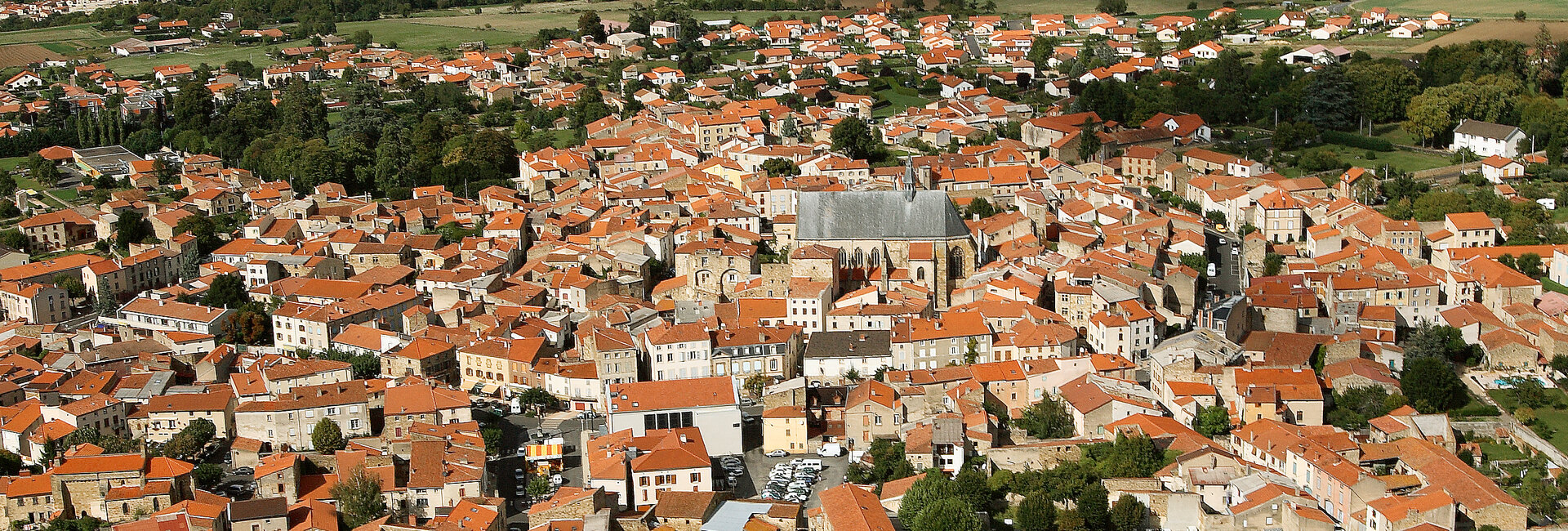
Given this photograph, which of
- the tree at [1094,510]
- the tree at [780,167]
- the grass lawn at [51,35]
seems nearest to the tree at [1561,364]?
the tree at [1094,510]

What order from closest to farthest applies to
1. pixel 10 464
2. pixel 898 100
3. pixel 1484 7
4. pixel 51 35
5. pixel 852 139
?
pixel 10 464
pixel 852 139
pixel 898 100
pixel 1484 7
pixel 51 35

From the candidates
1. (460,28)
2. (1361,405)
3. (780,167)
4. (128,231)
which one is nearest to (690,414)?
(1361,405)

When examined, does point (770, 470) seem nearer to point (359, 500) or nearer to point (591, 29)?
point (359, 500)

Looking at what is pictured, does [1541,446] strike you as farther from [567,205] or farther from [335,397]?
[567,205]

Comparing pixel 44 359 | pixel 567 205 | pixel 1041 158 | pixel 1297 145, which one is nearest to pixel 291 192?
pixel 567 205

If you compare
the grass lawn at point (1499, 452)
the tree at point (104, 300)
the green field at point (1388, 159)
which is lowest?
the grass lawn at point (1499, 452)

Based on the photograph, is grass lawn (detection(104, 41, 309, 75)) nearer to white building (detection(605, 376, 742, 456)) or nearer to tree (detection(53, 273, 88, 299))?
tree (detection(53, 273, 88, 299))

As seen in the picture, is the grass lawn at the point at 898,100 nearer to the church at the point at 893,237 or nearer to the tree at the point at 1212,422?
the church at the point at 893,237
